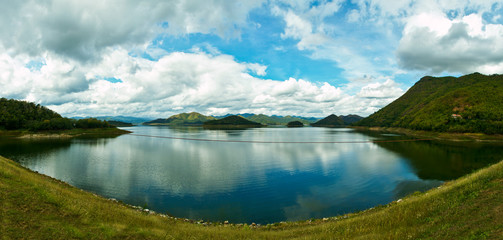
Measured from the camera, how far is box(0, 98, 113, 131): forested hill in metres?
131

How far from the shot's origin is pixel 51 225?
34.4ft

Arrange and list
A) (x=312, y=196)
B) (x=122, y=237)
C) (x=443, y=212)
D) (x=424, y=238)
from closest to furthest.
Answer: (x=424, y=238) → (x=122, y=237) → (x=443, y=212) → (x=312, y=196)

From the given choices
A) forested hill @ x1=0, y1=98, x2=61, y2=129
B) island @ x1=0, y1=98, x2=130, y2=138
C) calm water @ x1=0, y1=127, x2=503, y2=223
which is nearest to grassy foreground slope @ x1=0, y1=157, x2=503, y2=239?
calm water @ x1=0, y1=127, x2=503, y2=223

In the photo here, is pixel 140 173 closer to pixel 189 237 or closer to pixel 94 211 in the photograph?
pixel 94 211

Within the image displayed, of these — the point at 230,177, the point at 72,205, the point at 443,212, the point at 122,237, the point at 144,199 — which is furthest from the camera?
the point at 230,177

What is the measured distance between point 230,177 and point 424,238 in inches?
1257

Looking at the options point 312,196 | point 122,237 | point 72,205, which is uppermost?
point 72,205

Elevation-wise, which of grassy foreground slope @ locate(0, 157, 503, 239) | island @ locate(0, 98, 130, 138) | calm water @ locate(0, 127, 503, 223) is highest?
island @ locate(0, 98, 130, 138)

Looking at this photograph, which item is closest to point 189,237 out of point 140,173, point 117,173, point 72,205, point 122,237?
point 122,237

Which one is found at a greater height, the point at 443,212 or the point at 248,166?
the point at 443,212

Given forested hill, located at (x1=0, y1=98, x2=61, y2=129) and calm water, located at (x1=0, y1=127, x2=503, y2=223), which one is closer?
calm water, located at (x1=0, y1=127, x2=503, y2=223)

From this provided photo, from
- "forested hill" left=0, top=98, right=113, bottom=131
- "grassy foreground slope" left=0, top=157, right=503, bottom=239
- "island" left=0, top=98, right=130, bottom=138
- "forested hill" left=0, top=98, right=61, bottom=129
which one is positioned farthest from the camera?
"forested hill" left=0, top=98, right=113, bottom=131

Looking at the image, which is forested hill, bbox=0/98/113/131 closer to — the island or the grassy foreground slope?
the island

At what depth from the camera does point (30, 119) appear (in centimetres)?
14612
